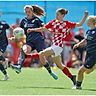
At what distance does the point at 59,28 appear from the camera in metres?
15.7

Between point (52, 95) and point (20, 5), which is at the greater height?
point (52, 95)

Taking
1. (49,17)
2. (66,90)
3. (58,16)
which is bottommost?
(49,17)

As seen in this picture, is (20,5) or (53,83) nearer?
(53,83)

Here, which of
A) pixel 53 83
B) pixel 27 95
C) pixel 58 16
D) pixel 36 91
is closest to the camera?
pixel 27 95

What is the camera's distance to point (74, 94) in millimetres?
13227

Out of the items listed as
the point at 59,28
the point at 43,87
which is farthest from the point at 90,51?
the point at 43,87

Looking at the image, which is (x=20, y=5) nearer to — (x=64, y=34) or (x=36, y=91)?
(x=64, y=34)

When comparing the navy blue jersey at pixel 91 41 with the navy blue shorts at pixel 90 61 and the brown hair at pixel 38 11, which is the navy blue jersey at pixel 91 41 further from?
the brown hair at pixel 38 11

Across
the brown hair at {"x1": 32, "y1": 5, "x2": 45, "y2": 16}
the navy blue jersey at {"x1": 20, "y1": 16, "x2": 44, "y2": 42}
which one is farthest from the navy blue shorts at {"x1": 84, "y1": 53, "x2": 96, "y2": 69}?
the brown hair at {"x1": 32, "y1": 5, "x2": 45, "y2": 16}

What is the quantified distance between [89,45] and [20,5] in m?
17.4

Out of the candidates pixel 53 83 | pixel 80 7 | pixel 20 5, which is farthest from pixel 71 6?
pixel 53 83

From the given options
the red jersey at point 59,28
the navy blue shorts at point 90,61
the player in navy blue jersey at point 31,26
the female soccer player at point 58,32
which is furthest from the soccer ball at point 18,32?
the navy blue shorts at point 90,61

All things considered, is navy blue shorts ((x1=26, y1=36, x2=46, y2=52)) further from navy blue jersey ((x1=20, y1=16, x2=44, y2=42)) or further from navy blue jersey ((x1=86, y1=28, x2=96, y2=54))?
navy blue jersey ((x1=86, y1=28, x2=96, y2=54))

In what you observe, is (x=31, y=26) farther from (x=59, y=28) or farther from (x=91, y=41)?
(x=91, y=41)
